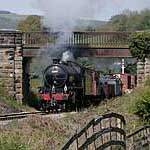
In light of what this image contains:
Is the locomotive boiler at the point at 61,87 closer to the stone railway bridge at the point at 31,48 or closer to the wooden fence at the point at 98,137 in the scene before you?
the stone railway bridge at the point at 31,48

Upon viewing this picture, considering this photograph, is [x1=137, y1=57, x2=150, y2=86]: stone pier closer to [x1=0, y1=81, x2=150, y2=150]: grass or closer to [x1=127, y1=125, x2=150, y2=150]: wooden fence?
[x1=0, y1=81, x2=150, y2=150]: grass

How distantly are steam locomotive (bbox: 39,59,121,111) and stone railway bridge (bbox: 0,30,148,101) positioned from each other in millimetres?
1417

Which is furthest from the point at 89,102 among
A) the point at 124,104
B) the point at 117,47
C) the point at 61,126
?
the point at 61,126

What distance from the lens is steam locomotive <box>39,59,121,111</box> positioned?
28969 millimetres

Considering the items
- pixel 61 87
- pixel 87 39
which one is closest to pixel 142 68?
pixel 87 39

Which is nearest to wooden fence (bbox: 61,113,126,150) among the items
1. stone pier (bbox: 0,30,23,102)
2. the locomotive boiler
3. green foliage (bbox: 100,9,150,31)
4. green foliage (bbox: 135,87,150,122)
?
green foliage (bbox: 135,87,150,122)

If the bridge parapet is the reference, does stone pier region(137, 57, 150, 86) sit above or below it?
below

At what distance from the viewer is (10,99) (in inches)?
1137

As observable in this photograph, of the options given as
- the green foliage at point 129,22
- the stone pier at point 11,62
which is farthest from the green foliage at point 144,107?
the green foliage at point 129,22

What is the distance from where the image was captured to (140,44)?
105 ft

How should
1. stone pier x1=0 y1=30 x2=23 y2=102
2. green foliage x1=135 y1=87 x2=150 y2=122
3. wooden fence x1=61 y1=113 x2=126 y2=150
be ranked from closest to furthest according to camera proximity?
1. wooden fence x1=61 y1=113 x2=126 y2=150
2. green foliage x1=135 y1=87 x2=150 y2=122
3. stone pier x1=0 y1=30 x2=23 y2=102

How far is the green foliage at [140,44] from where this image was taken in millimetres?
32031

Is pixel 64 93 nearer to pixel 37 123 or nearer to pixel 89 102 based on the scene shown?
pixel 89 102

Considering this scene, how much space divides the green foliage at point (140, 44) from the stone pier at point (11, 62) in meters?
6.50
